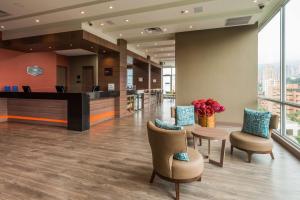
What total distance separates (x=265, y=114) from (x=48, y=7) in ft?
19.5

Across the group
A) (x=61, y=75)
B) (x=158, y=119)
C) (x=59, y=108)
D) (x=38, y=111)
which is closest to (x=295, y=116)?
(x=158, y=119)

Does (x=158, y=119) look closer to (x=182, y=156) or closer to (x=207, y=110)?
(x=207, y=110)

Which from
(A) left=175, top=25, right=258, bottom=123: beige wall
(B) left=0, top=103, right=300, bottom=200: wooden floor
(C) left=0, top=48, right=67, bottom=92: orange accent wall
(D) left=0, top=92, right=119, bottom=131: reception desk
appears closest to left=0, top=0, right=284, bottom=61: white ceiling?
(A) left=175, top=25, right=258, bottom=123: beige wall

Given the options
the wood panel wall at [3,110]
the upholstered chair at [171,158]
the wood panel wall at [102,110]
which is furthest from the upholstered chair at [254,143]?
the wood panel wall at [3,110]

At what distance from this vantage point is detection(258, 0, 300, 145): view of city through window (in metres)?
4.04

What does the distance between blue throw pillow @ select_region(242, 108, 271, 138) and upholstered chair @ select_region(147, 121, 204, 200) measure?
1859mm

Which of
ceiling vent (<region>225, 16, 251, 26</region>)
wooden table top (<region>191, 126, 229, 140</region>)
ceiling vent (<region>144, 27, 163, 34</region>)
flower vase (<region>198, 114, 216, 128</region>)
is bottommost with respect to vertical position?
wooden table top (<region>191, 126, 229, 140</region>)

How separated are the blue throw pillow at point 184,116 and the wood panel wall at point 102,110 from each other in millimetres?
3338

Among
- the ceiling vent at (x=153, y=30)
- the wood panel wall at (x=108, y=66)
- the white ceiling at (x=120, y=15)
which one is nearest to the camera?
the white ceiling at (x=120, y=15)

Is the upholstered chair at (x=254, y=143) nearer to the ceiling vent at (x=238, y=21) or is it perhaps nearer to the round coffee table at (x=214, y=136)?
the round coffee table at (x=214, y=136)

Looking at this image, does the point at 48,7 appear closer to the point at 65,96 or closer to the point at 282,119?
the point at 65,96

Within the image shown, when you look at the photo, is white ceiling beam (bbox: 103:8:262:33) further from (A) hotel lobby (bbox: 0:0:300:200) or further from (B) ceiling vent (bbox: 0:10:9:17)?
(B) ceiling vent (bbox: 0:10:9:17)

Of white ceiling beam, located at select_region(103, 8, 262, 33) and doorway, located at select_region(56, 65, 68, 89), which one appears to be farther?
doorway, located at select_region(56, 65, 68, 89)

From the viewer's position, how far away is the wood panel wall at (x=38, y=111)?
626cm
